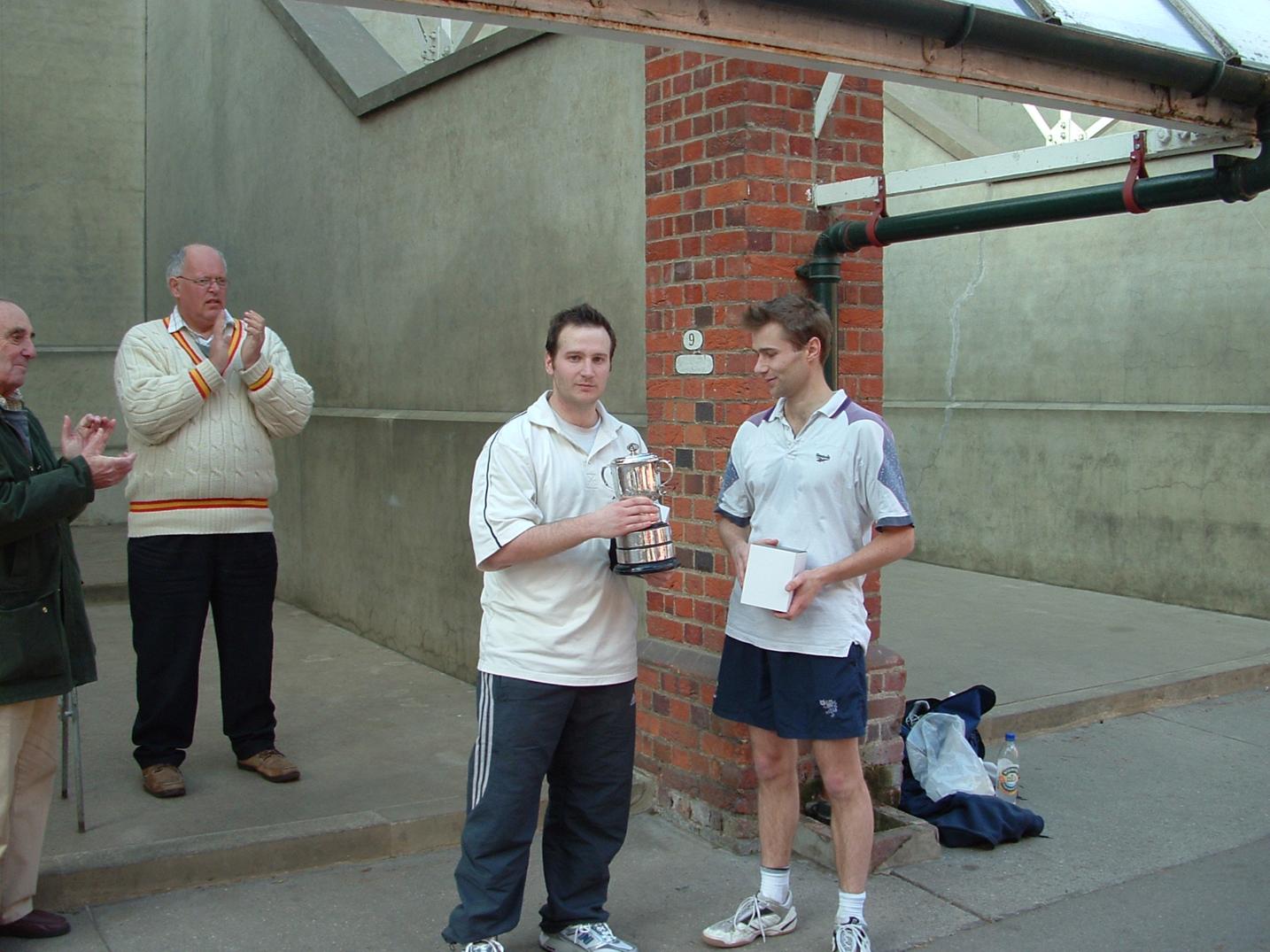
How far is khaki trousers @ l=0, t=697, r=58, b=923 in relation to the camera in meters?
3.81

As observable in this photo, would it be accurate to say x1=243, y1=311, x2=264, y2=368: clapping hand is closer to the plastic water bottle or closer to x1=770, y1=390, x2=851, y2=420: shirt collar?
x1=770, y1=390, x2=851, y2=420: shirt collar

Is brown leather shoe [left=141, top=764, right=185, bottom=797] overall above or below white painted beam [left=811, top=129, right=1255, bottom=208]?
below

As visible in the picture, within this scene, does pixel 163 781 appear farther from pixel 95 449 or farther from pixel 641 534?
pixel 641 534

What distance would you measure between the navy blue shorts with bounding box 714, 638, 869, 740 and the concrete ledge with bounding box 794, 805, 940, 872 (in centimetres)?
90

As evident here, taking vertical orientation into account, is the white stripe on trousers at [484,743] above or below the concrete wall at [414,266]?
below

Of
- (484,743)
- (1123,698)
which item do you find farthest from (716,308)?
(1123,698)

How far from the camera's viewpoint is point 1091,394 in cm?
962

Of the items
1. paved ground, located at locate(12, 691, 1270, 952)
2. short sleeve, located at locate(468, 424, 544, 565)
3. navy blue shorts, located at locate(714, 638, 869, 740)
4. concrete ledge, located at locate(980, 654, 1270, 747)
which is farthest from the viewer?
concrete ledge, located at locate(980, 654, 1270, 747)

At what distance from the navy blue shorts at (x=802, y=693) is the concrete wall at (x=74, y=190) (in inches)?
376

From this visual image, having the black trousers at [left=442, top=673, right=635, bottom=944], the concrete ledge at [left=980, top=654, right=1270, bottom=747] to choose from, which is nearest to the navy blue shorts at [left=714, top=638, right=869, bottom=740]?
the black trousers at [left=442, top=673, right=635, bottom=944]

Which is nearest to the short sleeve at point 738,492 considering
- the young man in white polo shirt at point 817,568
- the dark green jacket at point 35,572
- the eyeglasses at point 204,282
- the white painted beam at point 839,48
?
the young man in white polo shirt at point 817,568

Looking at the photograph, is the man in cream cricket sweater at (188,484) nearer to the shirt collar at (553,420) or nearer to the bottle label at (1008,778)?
the shirt collar at (553,420)

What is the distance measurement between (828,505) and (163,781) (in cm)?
284

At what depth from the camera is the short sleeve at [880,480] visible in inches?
147
